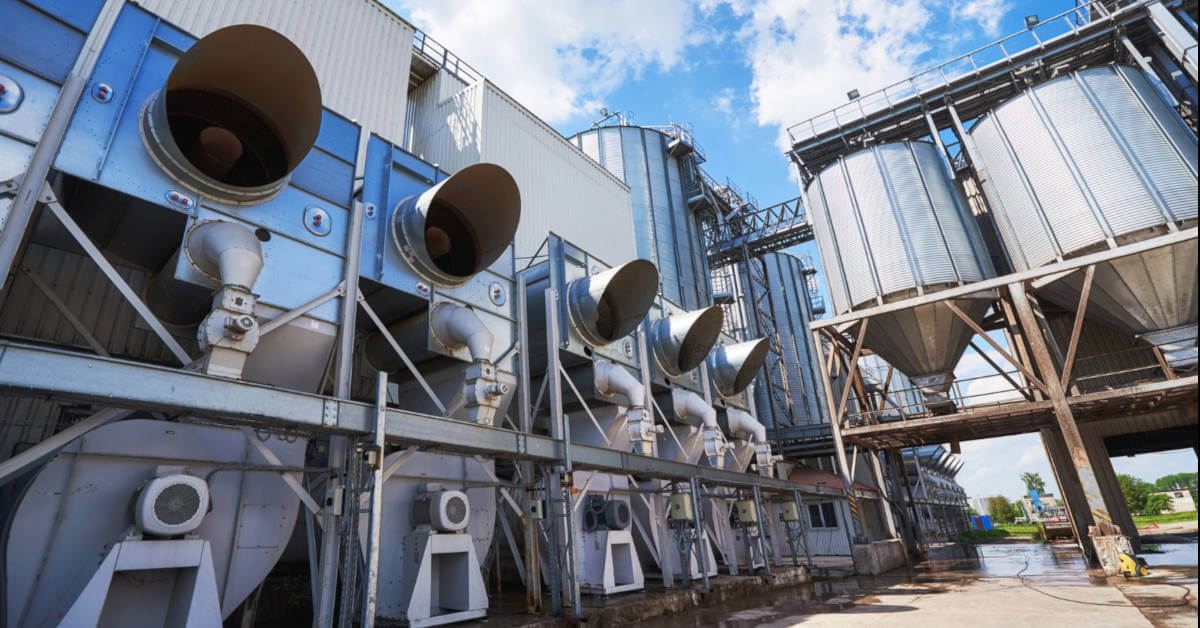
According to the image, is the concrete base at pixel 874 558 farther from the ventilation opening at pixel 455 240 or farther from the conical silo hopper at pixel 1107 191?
the ventilation opening at pixel 455 240

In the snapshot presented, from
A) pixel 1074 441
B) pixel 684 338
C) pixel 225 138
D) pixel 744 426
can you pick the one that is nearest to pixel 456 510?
pixel 225 138

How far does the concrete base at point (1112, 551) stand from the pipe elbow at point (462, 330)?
1499 centimetres

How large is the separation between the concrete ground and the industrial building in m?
1.58

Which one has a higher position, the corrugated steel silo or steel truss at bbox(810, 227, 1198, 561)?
the corrugated steel silo

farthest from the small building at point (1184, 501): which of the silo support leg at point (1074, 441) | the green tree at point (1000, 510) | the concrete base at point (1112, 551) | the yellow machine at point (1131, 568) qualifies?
the green tree at point (1000, 510)

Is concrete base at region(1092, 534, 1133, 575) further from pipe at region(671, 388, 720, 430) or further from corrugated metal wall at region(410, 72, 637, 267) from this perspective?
corrugated metal wall at region(410, 72, 637, 267)

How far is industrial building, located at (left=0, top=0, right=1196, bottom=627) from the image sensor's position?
6.27m

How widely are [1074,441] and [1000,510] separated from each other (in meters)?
91.0

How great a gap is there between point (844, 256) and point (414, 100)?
1538 cm

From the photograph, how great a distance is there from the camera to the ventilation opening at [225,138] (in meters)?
8.00

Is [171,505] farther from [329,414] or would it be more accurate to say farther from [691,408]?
[691,408]

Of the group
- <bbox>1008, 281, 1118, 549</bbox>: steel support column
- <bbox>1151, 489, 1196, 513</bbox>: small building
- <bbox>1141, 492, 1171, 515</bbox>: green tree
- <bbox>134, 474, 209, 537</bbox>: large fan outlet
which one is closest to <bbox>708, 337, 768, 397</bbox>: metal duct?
<bbox>1008, 281, 1118, 549</bbox>: steel support column

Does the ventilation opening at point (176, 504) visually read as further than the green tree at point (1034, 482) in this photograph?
No

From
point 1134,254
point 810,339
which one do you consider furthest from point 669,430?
point 810,339
